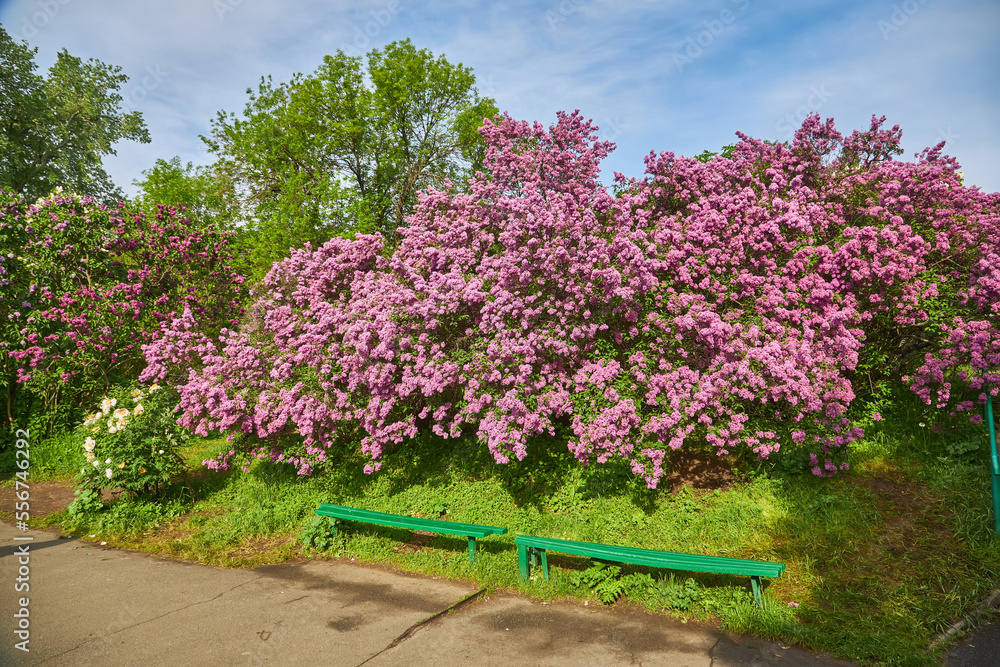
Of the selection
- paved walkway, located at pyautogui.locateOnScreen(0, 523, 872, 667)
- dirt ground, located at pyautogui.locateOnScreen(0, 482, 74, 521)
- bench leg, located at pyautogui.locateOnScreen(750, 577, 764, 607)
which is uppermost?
dirt ground, located at pyautogui.locateOnScreen(0, 482, 74, 521)

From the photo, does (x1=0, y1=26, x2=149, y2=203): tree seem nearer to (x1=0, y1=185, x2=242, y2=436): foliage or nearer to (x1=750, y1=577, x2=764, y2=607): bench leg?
(x1=0, y1=185, x2=242, y2=436): foliage

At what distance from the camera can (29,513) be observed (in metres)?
8.91

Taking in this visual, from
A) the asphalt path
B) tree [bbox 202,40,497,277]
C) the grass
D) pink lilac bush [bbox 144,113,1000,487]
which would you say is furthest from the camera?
tree [bbox 202,40,497,277]

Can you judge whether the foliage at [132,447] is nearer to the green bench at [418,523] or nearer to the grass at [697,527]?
the grass at [697,527]

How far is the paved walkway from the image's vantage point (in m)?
4.48

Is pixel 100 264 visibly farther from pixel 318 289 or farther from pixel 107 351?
pixel 318 289

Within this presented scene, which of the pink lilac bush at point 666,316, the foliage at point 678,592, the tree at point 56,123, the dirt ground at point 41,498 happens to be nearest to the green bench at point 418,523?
the pink lilac bush at point 666,316

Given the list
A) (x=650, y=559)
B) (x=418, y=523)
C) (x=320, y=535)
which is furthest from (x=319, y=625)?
(x=650, y=559)

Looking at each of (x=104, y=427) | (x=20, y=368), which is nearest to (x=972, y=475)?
(x=104, y=427)

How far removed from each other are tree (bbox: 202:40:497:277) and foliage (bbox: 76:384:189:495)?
945 cm

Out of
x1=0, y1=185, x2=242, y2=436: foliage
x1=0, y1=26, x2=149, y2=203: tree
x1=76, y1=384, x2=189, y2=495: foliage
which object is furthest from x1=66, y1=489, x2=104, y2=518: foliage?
x1=0, y1=26, x2=149, y2=203: tree

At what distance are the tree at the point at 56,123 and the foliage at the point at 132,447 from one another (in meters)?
19.4
